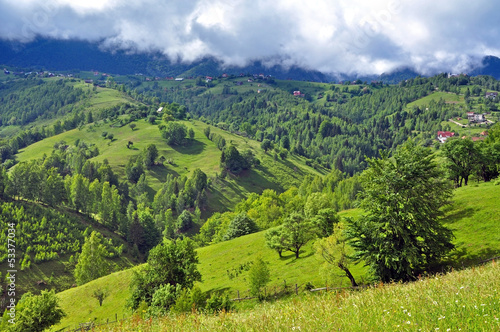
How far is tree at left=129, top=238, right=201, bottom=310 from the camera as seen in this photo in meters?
50.3

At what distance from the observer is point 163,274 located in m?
51.2

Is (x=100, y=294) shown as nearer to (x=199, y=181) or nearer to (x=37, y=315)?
(x=37, y=315)

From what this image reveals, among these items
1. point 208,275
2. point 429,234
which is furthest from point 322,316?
point 208,275

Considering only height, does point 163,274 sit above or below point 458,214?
below

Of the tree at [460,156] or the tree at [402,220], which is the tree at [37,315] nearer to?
the tree at [402,220]

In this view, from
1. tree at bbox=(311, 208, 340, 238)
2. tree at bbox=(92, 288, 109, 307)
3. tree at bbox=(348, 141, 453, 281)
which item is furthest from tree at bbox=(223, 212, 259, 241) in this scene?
tree at bbox=(348, 141, 453, 281)

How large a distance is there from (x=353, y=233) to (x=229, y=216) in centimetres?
10389

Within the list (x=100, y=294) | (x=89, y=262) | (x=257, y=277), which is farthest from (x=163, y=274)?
(x=89, y=262)

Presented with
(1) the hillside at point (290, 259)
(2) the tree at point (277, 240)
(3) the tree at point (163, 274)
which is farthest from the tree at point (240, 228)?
(3) the tree at point (163, 274)

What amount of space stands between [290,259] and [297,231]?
6252mm

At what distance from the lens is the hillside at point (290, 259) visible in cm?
3978

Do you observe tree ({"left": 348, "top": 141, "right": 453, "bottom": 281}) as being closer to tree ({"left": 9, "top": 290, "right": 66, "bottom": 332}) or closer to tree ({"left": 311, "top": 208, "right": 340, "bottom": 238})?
tree ({"left": 311, "top": 208, "right": 340, "bottom": 238})

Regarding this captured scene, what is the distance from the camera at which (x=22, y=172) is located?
124125mm

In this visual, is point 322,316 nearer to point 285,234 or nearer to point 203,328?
point 203,328
